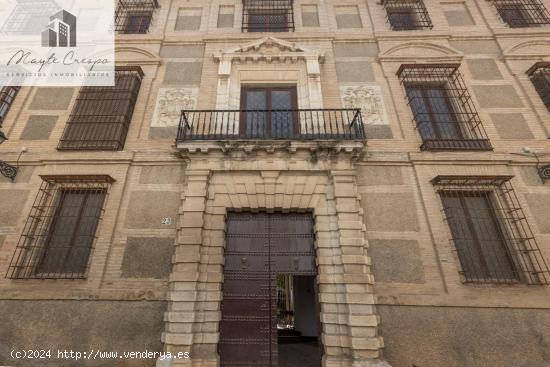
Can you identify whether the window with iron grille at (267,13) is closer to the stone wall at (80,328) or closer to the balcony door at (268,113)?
the balcony door at (268,113)

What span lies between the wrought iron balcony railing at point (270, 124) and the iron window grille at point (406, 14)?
435cm

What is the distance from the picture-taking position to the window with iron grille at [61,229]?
18.2ft

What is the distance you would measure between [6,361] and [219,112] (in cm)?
623

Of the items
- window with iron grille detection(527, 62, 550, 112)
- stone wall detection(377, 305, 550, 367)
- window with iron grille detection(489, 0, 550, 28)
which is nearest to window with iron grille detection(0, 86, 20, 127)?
stone wall detection(377, 305, 550, 367)

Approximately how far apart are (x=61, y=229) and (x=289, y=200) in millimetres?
4868

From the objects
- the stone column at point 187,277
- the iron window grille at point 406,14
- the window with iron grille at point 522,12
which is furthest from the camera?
the iron window grille at point 406,14

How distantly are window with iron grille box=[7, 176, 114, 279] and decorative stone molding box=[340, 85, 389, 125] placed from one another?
240 inches

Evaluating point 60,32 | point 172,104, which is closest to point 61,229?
point 172,104

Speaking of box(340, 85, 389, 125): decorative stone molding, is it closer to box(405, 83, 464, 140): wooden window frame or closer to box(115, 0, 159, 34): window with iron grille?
box(405, 83, 464, 140): wooden window frame

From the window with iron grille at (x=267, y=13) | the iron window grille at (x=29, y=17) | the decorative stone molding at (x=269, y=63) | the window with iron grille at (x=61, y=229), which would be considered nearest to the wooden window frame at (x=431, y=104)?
the decorative stone molding at (x=269, y=63)

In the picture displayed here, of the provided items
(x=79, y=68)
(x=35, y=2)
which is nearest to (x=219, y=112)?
(x=79, y=68)

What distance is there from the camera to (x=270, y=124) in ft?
23.3

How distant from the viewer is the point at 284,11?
9.52m

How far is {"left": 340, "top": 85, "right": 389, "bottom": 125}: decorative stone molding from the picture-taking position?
23.1ft
